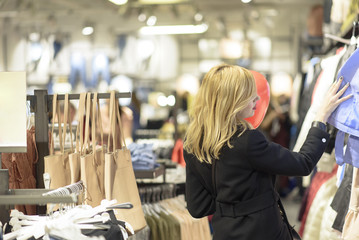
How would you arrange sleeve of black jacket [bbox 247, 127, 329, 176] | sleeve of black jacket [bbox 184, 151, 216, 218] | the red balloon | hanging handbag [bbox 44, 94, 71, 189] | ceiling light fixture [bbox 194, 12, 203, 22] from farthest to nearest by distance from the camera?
ceiling light fixture [bbox 194, 12, 203, 22], the red balloon, hanging handbag [bbox 44, 94, 71, 189], sleeve of black jacket [bbox 184, 151, 216, 218], sleeve of black jacket [bbox 247, 127, 329, 176]

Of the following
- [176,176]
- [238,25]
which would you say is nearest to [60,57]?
[238,25]

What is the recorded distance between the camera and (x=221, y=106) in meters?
2.19

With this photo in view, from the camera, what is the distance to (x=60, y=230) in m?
1.88

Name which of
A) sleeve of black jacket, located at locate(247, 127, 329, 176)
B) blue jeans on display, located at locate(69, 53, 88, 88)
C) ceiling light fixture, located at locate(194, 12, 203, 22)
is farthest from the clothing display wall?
blue jeans on display, located at locate(69, 53, 88, 88)

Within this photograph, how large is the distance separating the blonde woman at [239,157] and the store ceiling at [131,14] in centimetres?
632

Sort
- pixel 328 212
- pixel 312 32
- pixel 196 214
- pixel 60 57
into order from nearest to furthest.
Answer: pixel 196 214
pixel 328 212
pixel 312 32
pixel 60 57

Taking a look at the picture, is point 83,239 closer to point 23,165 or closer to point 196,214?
point 196,214

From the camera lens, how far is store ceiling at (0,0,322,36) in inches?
404

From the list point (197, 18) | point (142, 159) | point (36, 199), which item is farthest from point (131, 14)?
point (36, 199)

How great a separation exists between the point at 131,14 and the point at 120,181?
23.2 ft

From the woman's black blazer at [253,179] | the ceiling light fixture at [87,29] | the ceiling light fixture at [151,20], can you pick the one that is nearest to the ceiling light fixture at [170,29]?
the ceiling light fixture at [151,20]

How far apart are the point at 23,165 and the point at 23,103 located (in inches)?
23.4

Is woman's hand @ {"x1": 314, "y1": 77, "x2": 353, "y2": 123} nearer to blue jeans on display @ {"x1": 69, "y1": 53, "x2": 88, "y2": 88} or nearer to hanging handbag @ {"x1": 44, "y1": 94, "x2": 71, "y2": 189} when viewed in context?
hanging handbag @ {"x1": 44, "y1": 94, "x2": 71, "y2": 189}

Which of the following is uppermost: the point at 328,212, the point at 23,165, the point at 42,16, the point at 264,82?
the point at 42,16
